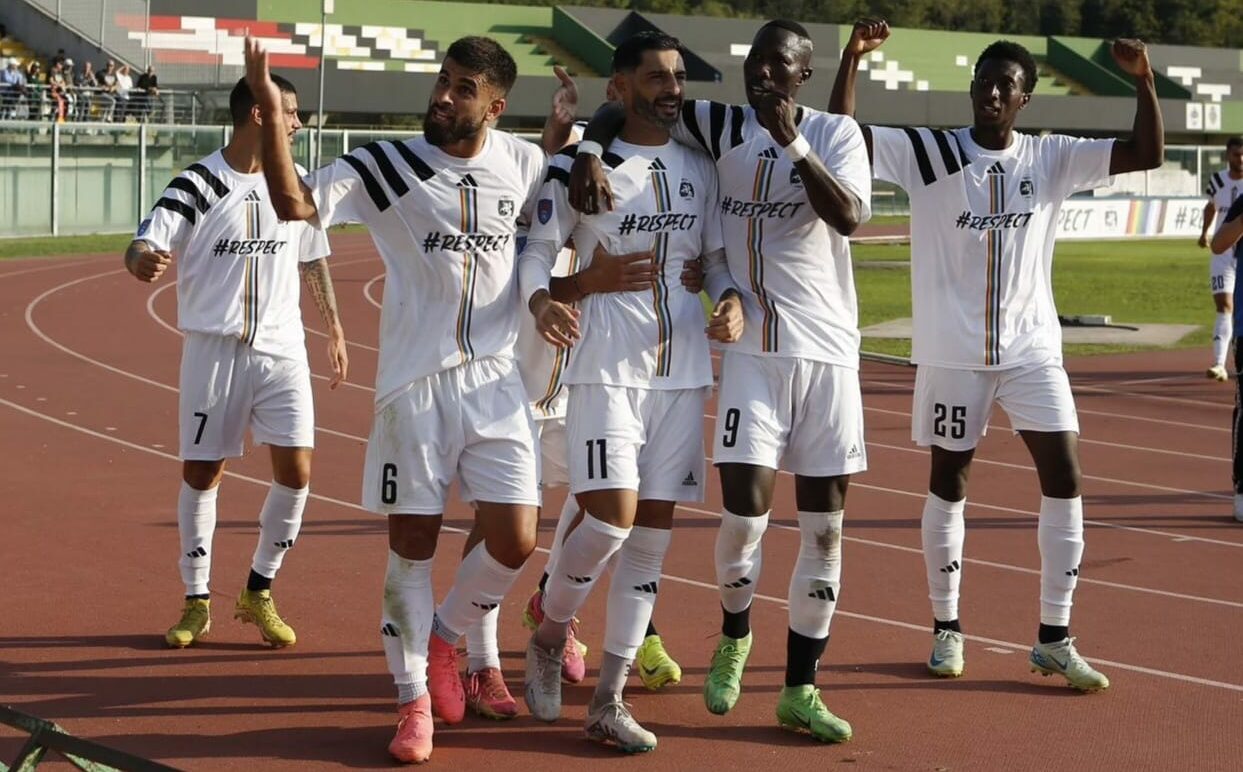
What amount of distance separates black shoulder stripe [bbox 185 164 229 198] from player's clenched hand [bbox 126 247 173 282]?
456 millimetres

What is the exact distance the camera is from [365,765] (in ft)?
17.6

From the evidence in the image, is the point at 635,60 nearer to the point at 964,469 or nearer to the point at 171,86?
the point at 964,469

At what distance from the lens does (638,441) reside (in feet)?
18.2

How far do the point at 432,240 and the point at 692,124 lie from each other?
39.3 inches

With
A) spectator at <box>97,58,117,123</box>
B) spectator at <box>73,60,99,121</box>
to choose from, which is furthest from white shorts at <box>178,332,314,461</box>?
spectator at <box>73,60,99,121</box>

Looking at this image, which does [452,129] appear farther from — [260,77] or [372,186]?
[260,77]

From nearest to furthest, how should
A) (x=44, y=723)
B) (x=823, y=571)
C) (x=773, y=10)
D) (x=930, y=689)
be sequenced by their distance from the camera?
(x=44, y=723) < (x=823, y=571) < (x=930, y=689) < (x=773, y=10)

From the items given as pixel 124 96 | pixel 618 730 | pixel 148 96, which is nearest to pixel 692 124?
pixel 618 730

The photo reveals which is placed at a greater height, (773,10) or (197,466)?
(773,10)

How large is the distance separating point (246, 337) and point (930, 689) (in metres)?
3.02

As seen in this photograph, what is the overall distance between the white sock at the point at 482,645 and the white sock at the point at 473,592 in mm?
142

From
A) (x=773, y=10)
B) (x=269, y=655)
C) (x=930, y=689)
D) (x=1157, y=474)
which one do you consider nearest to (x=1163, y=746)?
(x=930, y=689)

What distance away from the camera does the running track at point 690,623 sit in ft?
18.5

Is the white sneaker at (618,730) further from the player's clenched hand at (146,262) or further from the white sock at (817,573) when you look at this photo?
the player's clenched hand at (146,262)
